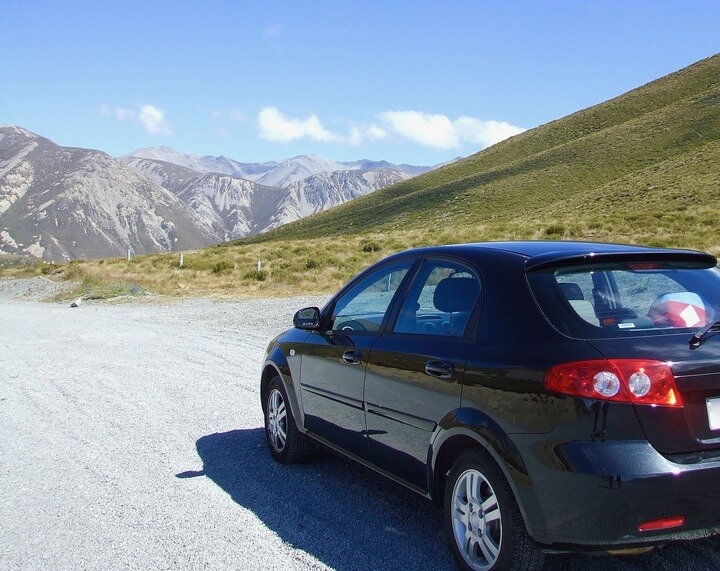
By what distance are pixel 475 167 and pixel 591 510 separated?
103 meters

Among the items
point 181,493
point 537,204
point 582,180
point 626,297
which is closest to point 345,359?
point 181,493

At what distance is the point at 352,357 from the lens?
4.77 metres

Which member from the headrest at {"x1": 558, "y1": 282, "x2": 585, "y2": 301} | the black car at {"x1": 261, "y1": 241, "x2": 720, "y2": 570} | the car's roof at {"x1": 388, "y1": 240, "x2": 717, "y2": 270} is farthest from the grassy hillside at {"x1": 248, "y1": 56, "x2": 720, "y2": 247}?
the headrest at {"x1": 558, "y1": 282, "x2": 585, "y2": 301}

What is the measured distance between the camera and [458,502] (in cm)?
376

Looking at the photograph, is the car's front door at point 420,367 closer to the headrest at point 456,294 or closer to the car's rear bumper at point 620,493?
the headrest at point 456,294

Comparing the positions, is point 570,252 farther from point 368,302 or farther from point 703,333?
point 368,302

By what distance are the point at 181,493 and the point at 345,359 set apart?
1.56 m

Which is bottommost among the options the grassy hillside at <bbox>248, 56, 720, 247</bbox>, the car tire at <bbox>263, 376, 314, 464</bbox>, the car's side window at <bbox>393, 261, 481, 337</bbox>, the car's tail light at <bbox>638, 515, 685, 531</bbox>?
the car tire at <bbox>263, 376, 314, 464</bbox>

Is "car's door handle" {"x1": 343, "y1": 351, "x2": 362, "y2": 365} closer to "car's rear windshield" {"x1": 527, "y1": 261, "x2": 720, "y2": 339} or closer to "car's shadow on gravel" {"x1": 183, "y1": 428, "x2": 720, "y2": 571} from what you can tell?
"car's shadow on gravel" {"x1": 183, "y1": 428, "x2": 720, "y2": 571}

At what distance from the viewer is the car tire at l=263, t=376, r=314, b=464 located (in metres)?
5.77

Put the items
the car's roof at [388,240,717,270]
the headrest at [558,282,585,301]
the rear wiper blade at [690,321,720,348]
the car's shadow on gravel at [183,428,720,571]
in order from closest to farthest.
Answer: the rear wiper blade at [690,321,720,348], the headrest at [558,282,585,301], the car's roof at [388,240,717,270], the car's shadow on gravel at [183,428,720,571]

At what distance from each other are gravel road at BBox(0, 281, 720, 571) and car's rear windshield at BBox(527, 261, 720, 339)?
1.26 m

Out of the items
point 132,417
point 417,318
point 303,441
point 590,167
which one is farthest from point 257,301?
point 590,167

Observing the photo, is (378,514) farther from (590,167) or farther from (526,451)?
(590,167)
